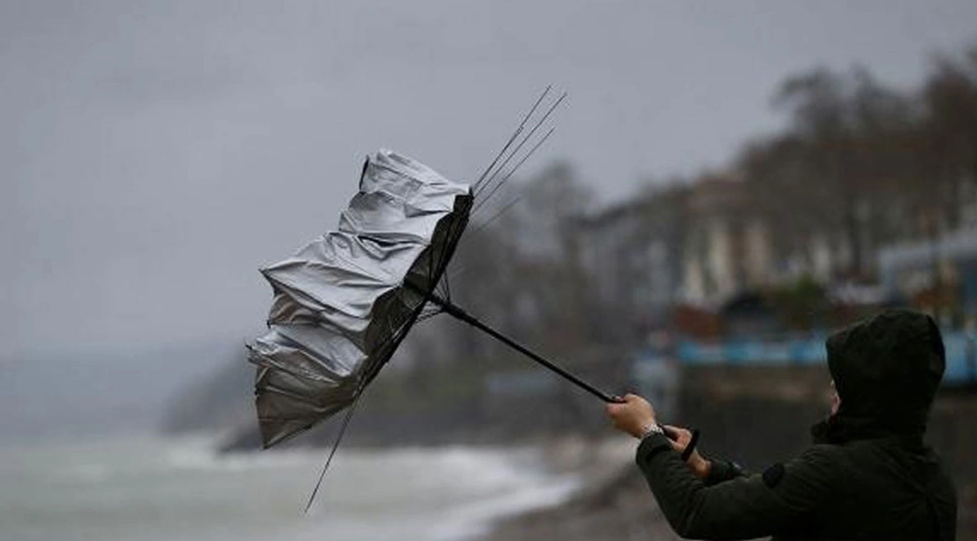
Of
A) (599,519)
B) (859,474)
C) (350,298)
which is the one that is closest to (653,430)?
(859,474)

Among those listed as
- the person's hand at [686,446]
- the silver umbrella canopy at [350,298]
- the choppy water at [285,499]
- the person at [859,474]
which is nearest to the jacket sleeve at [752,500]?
the person at [859,474]

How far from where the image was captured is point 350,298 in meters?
3.76

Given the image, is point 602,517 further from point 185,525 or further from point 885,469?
point 885,469

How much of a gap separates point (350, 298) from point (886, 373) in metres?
1.23

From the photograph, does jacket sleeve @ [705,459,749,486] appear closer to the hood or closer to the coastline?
the hood

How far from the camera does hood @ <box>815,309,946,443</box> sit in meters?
3.10

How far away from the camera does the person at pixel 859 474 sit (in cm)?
308

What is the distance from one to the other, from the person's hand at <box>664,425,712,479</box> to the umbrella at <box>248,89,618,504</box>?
245 millimetres

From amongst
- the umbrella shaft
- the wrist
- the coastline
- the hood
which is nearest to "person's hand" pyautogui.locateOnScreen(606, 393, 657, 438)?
the wrist

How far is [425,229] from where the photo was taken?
384cm

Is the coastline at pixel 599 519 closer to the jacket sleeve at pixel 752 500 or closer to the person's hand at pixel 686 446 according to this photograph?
the person's hand at pixel 686 446

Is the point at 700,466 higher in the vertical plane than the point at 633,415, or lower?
lower

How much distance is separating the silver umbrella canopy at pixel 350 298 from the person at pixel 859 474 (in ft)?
2.87

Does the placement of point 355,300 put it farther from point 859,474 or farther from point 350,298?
point 859,474
